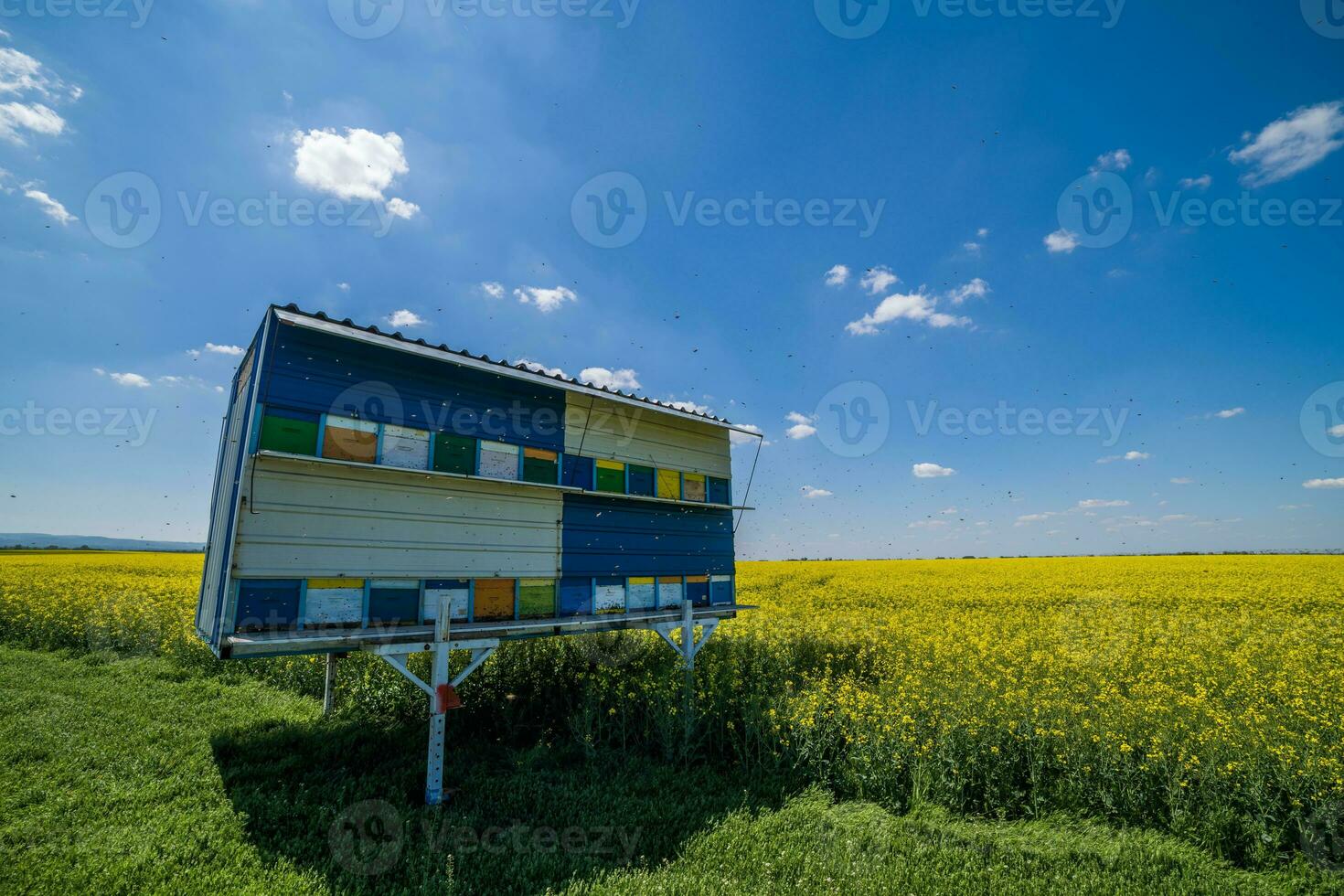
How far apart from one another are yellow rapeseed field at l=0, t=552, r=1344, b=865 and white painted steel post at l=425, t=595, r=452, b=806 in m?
2.44

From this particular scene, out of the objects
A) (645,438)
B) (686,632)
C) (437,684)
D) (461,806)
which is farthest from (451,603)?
(686,632)

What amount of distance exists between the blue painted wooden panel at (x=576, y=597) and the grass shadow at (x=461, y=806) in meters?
2.10

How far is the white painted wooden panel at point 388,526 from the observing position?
271 inches

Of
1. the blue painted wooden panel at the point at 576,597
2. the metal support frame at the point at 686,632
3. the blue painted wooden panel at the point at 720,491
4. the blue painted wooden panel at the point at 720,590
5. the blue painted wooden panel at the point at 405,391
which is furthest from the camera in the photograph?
the blue painted wooden panel at the point at 720,491

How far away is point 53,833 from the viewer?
20.4 feet

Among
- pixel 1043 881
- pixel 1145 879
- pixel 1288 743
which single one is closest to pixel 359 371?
pixel 1043 881

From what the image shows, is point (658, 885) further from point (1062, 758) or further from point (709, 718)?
point (1062, 758)

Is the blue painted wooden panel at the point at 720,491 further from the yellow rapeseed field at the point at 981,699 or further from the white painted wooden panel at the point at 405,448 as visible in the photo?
the white painted wooden panel at the point at 405,448

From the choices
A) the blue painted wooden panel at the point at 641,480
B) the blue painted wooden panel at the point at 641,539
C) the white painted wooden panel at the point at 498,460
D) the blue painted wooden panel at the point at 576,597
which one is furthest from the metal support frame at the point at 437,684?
the blue painted wooden panel at the point at 641,480

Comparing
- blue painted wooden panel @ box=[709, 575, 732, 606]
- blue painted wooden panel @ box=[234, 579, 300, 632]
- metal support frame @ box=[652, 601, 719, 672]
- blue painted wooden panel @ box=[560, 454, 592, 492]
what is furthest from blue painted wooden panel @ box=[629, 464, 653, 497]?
blue painted wooden panel @ box=[234, 579, 300, 632]

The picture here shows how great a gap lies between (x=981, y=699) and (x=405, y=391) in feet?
31.0

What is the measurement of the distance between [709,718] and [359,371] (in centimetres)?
751

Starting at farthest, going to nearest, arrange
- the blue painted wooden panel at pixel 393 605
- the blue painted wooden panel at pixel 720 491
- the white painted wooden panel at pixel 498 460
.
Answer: the blue painted wooden panel at pixel 720 491 → the white painted wooden panel at pixel 498 460 → the blue painted wooden panel at pixel 393 605

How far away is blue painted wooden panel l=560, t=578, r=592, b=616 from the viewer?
9.42 m
